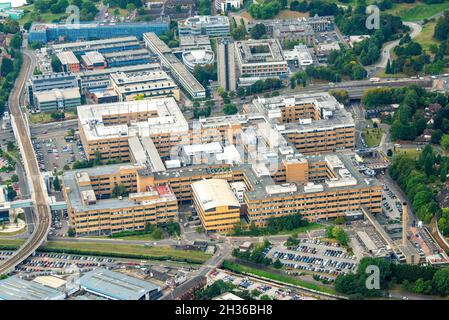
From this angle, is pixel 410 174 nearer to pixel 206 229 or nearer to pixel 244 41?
pixel 206 229

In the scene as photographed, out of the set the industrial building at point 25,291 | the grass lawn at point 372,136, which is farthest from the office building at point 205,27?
the industrial building at point 25,291

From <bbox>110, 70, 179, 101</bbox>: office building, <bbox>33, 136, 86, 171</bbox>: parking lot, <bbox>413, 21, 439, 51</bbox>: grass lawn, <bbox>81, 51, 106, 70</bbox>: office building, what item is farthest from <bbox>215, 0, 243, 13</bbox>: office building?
<bbox>33, 136, 86, 171</bbox>: parking lot

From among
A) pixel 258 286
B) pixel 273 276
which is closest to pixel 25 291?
pixel 258 286

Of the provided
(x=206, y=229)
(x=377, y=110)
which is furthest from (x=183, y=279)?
(x=377, y=110)

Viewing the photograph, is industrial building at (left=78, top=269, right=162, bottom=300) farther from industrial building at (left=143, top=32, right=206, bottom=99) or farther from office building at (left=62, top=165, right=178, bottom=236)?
industrial building at (left=143, top=32, right=206, bottom=99)

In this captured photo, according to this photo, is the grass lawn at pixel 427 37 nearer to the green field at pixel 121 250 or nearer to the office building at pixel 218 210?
the office building at pixel 218 210
